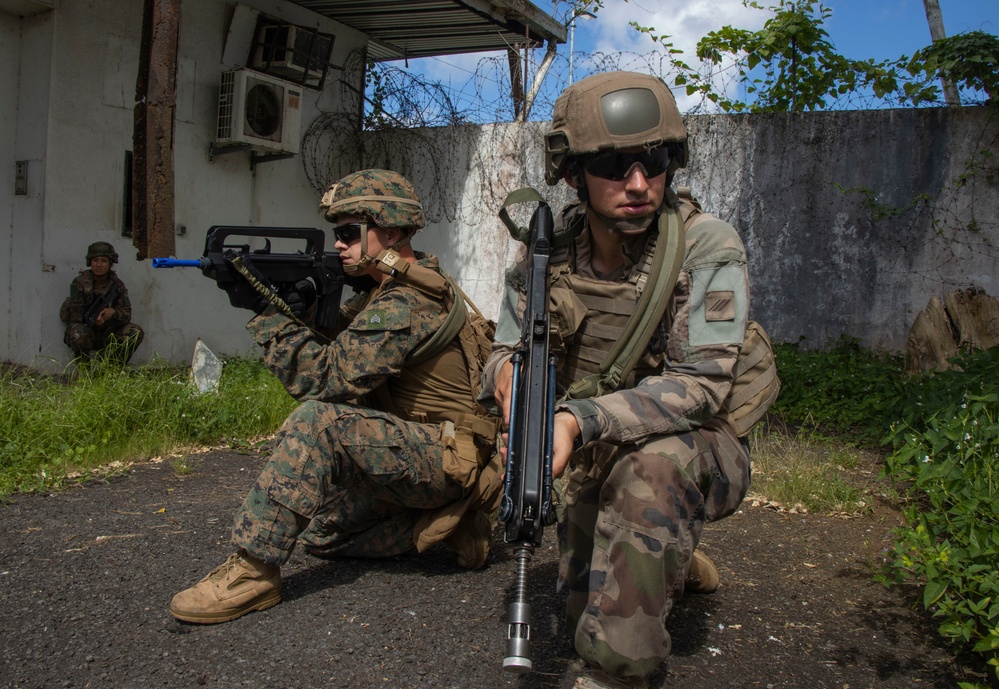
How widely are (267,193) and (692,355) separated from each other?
687cm

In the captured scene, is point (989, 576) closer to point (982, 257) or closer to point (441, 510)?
point (441, 510)

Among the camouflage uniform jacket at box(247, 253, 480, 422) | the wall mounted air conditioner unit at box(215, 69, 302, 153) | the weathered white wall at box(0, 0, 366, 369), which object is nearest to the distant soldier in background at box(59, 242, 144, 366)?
the weathered white wall at box(0, 0, 366, 369)

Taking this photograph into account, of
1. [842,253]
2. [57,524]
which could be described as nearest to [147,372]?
[57,524]

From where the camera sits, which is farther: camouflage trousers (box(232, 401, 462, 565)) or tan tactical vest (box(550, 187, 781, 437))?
camouflage trousers (box(232, 401, 462, 565))

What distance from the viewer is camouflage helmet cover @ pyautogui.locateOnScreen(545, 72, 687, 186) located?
2322mm

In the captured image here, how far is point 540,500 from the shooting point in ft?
6.30

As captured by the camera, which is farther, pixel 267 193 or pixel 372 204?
pixel 267 193

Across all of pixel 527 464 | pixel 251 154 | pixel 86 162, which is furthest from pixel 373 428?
pixel 251 154

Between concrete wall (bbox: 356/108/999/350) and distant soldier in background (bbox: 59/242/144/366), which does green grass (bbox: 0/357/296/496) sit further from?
concrete wall (bbox: 356/108/999/350)

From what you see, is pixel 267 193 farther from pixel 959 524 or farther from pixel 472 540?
pixel 959 524

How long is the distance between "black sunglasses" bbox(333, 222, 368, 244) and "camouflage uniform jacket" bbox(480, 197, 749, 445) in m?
1.01

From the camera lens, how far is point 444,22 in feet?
29.5

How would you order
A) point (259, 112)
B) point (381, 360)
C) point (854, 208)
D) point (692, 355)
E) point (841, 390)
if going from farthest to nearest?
1. point (259, 112)
2. point (854, 208)
3. point (841, 390)
4. point (381, 360)
5. point (692, 355)

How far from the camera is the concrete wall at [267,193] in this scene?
6641mm
